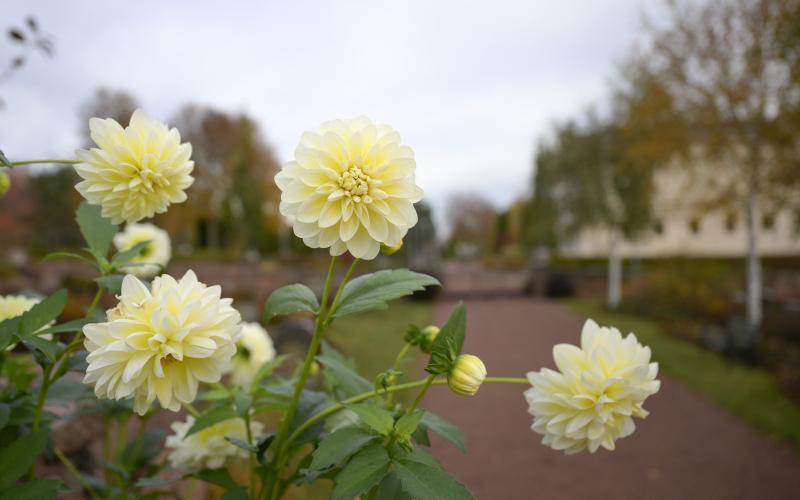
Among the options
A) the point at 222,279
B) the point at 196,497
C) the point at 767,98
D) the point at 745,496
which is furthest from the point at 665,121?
the point at 222,279

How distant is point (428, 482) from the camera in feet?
2.66

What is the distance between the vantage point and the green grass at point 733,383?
17.8 ft

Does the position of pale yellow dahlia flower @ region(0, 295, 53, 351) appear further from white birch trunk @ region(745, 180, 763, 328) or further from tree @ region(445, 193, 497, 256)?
tree @ region(445, 193, 497, 256)

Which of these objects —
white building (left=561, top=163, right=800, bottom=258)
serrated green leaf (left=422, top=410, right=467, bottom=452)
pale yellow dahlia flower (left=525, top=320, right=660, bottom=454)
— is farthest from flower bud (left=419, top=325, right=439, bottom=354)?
white building (left=561, top=163, right=800, bottom=258)

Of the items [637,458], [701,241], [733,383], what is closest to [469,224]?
[701,241]

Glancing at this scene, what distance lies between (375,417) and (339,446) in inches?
3.3

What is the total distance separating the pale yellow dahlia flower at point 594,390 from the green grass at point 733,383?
5.40 m

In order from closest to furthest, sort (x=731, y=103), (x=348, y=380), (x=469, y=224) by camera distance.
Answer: (x=348, y=380)
(x=731, y=103)
(x=469, y=224)

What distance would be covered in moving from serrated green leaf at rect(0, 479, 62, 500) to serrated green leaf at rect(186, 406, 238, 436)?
231mm

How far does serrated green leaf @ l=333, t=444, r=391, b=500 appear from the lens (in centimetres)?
79

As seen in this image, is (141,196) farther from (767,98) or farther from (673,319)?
(673,319)

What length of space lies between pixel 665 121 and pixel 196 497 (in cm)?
1019

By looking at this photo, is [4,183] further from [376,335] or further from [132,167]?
[376,335]

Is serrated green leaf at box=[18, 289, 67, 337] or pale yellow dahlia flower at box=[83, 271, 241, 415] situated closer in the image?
pale yellow dahlia flower at box=[83, 271, 241, 415]
